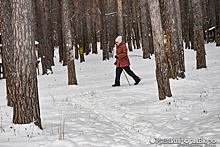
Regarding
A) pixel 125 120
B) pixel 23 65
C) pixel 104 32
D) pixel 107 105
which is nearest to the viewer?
pixel 23 65

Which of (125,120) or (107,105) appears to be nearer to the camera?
(125,120)

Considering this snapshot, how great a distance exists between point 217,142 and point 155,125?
163 centimetres

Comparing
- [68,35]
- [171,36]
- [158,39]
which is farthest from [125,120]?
[68,35]

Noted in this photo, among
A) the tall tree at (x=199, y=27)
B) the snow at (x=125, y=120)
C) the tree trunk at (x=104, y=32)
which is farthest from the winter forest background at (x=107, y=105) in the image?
the tree trunk at (x=104, y=32)

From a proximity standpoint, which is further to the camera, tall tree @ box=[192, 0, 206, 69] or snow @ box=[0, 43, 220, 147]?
tall tree @ box=[192, 0, 206, 69]

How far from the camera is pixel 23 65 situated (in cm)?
470

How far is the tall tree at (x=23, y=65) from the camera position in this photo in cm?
469

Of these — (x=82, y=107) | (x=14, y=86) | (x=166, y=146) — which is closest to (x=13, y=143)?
(x=14, y=86)

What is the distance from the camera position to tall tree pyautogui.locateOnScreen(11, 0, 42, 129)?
15.4 feet

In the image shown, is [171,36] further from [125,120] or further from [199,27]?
[125,120]

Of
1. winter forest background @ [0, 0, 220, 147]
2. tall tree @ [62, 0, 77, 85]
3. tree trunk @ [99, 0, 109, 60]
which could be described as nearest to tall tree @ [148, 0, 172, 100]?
winter forest background @ [0, 0, 220, 147]

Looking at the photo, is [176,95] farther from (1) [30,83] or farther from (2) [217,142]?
(1) [30,83]

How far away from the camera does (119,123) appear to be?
5840 millimetres

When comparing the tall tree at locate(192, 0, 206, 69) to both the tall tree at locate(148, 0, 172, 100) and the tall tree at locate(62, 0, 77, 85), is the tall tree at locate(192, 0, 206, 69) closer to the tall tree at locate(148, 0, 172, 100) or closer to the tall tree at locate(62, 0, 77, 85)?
the tall tree at locate(62, 0, 77, 85)
